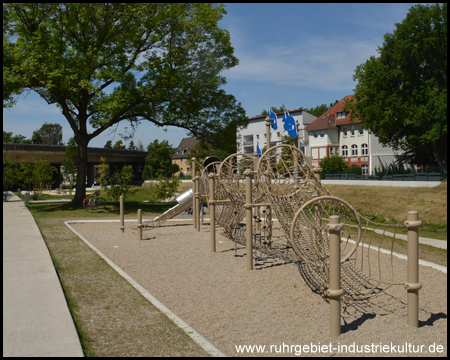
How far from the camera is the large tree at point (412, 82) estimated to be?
33688mm

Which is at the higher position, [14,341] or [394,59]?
[394,59]

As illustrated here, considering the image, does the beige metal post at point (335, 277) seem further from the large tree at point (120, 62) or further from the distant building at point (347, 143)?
the distant building at point (347, 143)

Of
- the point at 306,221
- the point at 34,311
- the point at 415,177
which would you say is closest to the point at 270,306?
the point at 306,221

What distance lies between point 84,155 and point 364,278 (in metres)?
20.6

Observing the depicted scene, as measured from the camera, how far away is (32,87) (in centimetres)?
2039

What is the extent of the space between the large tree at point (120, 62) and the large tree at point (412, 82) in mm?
17509

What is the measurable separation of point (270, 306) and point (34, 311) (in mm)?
3269

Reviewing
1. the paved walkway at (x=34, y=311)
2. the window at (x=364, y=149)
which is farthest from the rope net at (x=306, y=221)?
the window at (x=364, y=149)

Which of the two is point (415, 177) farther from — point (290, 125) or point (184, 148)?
point (184, 148)

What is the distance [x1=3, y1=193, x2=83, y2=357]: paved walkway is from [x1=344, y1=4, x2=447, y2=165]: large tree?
32997 millimetres

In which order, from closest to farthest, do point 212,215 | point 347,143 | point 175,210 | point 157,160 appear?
point 212,215 → point 175,210 → point 347,143 → point 157,160

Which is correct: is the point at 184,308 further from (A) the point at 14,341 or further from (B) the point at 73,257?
(B) the point at 73,257

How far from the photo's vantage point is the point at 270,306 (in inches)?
229

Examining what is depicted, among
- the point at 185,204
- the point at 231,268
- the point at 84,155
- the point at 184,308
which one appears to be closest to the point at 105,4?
the point at 84,155
